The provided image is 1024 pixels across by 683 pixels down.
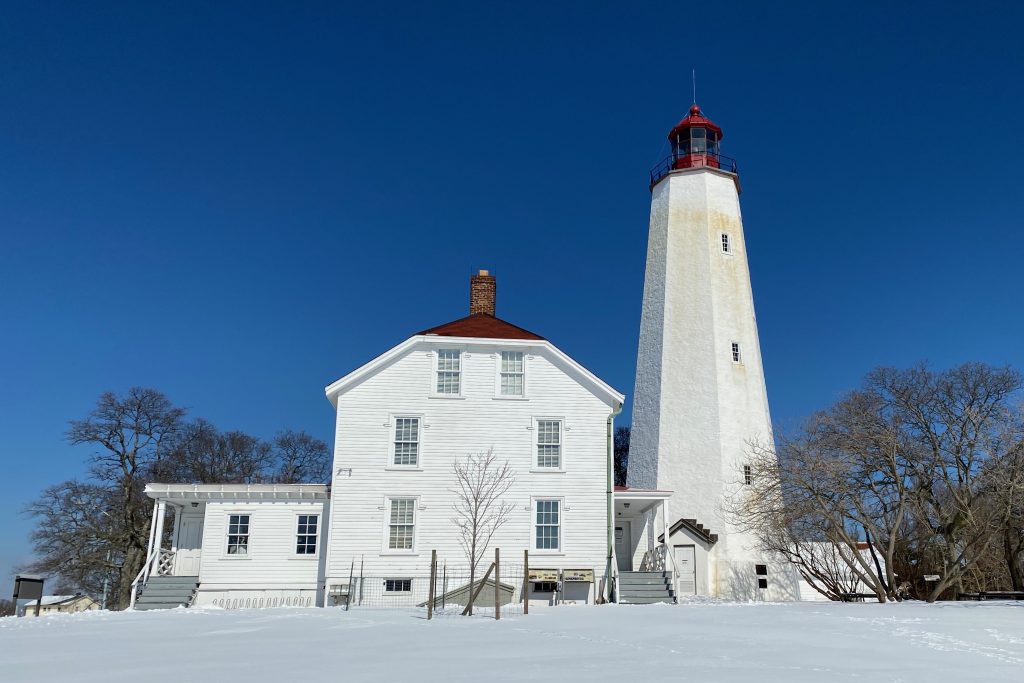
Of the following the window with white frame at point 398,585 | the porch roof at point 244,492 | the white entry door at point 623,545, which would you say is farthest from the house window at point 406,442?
the white entry door at point 623,545

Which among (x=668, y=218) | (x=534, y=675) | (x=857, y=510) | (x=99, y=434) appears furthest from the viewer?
(x=99, y=434)

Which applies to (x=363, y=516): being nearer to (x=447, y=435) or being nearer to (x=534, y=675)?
(x=447, y=435)

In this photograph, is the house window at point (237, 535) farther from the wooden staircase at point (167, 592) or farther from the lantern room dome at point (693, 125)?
the lantern room dome at point (693, 125)

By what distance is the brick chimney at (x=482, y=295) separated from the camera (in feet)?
102

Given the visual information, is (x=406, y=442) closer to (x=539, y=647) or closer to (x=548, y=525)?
(x=548, y=525)

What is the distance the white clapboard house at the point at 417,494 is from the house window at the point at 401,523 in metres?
0.03

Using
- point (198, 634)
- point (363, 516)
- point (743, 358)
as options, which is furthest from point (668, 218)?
point (198, 634)

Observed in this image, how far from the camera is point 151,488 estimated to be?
25.0 metres

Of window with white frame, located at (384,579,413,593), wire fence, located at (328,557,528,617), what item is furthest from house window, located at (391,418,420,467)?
window with white frame, located at (384,579,413,593)

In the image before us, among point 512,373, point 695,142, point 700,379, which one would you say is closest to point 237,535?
point 512,373

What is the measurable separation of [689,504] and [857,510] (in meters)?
6.40

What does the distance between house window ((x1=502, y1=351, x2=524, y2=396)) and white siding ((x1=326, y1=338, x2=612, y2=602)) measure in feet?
0.94

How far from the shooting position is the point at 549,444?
2583cm

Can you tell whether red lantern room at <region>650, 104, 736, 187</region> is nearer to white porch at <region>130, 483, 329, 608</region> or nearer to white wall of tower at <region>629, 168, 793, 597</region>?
white wall of tower at <region>629, 168, 793, 597</region>
